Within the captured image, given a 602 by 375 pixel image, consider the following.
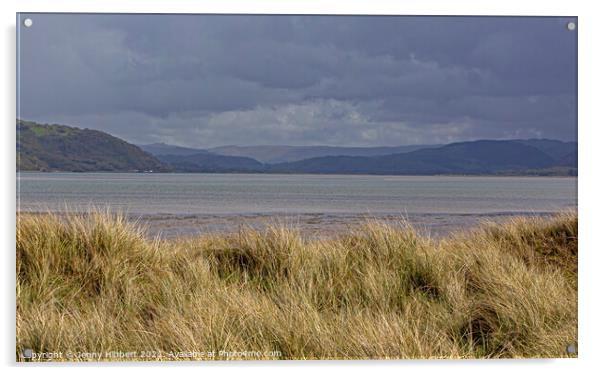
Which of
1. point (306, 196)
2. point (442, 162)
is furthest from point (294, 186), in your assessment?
point (442, 162)

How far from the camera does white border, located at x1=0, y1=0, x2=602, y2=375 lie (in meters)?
4.79

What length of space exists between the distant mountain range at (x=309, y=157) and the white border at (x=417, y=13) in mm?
379

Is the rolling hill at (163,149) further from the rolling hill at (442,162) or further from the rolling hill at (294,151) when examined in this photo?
the rolling hill at (442,162)

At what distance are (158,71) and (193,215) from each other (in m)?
1.28

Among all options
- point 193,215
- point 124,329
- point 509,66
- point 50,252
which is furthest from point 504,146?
point 50,252

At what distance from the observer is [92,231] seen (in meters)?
5.43

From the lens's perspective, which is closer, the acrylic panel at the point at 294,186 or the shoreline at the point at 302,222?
the acrylic panel at the point at 294,186

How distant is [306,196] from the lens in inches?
226

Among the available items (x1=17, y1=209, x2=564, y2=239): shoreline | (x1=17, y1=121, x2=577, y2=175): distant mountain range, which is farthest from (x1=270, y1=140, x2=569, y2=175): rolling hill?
(x1=17, y1=209, x2=564, y2=239): shoreline

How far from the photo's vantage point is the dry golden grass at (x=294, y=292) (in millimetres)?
4758

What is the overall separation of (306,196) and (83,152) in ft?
5.48

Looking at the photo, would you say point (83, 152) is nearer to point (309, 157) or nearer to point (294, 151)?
point (294, 151)

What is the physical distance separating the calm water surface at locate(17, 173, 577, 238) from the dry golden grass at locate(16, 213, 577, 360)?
161mm

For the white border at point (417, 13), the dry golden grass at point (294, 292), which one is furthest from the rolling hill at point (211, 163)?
the white border at point (417, 13)
